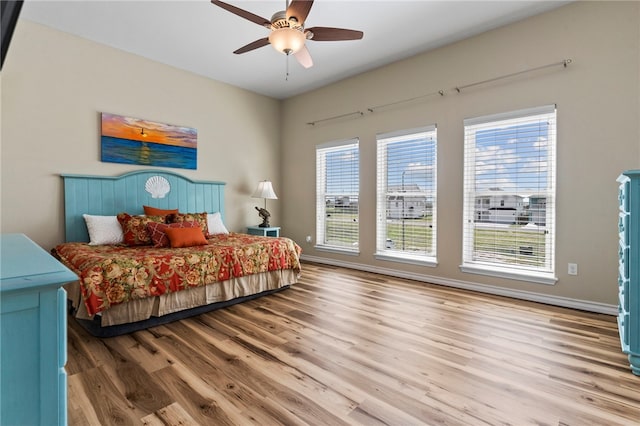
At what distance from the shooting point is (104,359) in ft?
6.95

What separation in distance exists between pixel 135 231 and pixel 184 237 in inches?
23.2

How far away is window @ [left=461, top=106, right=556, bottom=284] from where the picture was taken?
129 inches

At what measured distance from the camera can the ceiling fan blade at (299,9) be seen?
2209 mm

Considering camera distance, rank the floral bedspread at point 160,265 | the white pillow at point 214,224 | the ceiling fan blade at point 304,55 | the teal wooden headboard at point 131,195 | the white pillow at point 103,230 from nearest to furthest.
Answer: the floral bedspread at point 160,265, the ceiling fan blade at point 304,55, the white pillow at point 103,230, the teal wooden headboard at point 131,195, the white pillow at point 214,224

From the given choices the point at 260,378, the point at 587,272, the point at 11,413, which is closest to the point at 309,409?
the point at 260,378

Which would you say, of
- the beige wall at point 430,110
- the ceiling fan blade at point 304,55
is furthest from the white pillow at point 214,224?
the ceiling fan blade at point 304,55

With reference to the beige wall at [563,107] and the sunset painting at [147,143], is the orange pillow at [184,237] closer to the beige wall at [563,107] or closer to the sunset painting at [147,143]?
the sunset painting at [147,143]

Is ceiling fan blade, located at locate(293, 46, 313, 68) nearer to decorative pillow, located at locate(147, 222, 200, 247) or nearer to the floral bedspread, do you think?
the floral bedspread

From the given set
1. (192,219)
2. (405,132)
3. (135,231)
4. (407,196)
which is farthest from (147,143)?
(407,196)

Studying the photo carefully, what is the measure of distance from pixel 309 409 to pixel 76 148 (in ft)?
12.7

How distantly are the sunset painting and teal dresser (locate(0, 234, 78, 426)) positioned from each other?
372 centimetres

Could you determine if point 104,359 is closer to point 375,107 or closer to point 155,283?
point 155,283

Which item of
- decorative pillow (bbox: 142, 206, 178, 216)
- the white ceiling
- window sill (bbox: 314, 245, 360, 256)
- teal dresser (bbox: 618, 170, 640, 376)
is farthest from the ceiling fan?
window sill (bbox: 314, 245, 360, 256)

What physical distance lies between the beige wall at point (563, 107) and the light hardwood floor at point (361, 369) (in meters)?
0.62
